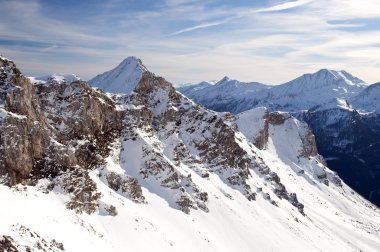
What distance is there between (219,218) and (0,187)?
5335 centimetres

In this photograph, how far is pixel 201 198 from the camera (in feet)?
352

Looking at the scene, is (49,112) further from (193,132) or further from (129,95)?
(193,132)

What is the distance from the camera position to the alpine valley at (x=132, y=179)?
70125mm

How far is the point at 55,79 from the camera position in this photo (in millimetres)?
92500

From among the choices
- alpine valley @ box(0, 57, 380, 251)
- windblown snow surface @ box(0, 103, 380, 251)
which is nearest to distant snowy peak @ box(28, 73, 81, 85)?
alpine valley @ box(0, 57, 380, 251)

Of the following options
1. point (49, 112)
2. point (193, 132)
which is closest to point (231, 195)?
point (193, 132)

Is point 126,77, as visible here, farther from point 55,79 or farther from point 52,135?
point 52,135

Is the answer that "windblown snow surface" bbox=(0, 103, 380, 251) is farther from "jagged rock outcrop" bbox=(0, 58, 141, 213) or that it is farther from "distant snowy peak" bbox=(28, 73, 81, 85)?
"distant snowy peak" bbox=(28, 73, 81, 85)

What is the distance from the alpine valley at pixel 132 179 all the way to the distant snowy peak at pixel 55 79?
23 cm

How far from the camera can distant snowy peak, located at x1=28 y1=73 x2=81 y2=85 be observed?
91.6 m

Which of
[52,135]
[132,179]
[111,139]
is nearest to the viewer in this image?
[52,135]

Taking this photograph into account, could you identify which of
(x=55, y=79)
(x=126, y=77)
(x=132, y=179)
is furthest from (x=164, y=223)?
(x=126, y=77)

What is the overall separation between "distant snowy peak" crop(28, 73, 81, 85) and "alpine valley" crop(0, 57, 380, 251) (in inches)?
8.9

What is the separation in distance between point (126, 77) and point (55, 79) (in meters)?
46.9
